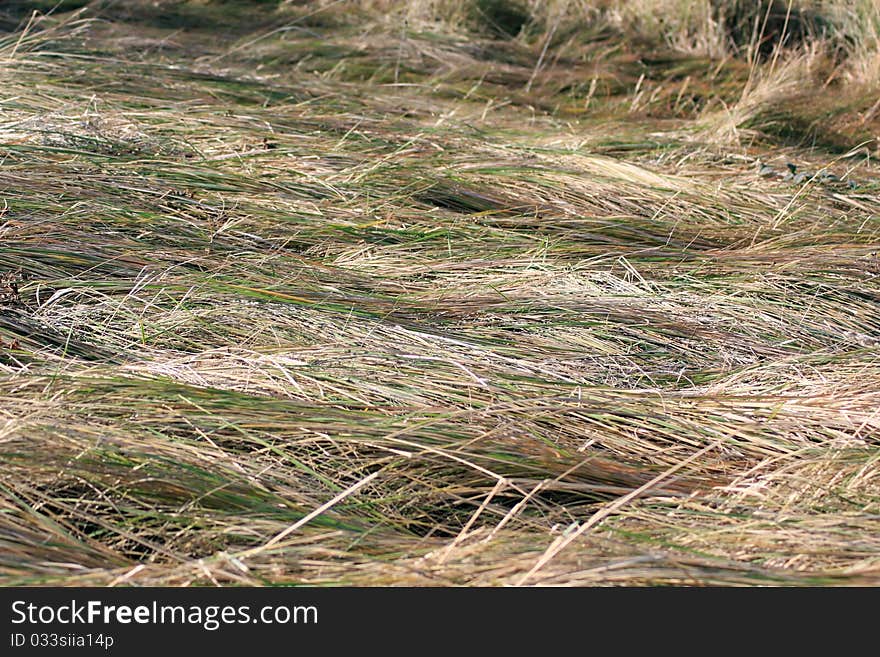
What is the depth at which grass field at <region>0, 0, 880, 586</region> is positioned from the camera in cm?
174

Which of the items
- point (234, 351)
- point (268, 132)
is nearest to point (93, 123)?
point (268, 132)

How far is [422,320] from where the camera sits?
2467mm

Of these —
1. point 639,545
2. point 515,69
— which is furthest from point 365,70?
point 639,545

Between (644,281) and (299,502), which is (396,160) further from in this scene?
(299,502)

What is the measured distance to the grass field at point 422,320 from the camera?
5.71 ft

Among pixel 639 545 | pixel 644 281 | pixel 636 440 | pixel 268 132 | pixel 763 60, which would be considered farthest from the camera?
pixel 763 60

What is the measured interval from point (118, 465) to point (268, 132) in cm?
184

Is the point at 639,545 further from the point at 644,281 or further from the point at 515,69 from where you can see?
the point at 515,69

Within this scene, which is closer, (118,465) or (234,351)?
(118,465)

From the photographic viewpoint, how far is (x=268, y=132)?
3.40 meters

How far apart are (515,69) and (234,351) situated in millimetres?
A: 2729
